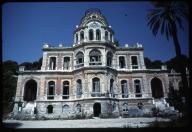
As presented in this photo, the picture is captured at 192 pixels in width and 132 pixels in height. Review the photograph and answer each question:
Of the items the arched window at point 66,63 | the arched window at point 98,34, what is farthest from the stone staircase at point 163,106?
the arched window at point 66,63

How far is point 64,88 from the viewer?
Answer: 27.8 m

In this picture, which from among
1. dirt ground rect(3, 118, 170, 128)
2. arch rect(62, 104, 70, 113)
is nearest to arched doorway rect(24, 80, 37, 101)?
arch rect(62, 104, 70, 113)

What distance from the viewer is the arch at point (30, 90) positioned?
1137 inches

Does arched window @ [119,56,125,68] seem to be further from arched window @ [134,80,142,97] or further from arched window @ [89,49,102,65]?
arched window @ [89,49,102,65]

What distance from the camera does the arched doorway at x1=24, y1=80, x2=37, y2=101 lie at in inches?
1137

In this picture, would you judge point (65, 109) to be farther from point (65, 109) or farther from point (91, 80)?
point (91, 80)

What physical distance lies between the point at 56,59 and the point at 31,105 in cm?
661

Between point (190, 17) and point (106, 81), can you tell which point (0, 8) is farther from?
point (106, 81)

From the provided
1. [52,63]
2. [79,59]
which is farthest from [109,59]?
[52,63]

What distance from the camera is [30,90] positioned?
96.2 feet

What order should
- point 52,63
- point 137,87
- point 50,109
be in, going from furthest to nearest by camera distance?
point 52,63, point 137,87, point 50,109

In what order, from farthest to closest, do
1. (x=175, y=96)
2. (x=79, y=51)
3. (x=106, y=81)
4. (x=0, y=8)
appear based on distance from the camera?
(x=79, y=51) → (x=106, y=81) → (x=175, y=96) → (x=0, y=8)

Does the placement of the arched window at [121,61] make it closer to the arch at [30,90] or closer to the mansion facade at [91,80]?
the mansion facade at [91,80]

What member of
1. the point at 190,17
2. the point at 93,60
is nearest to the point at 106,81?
the point at 93,60
